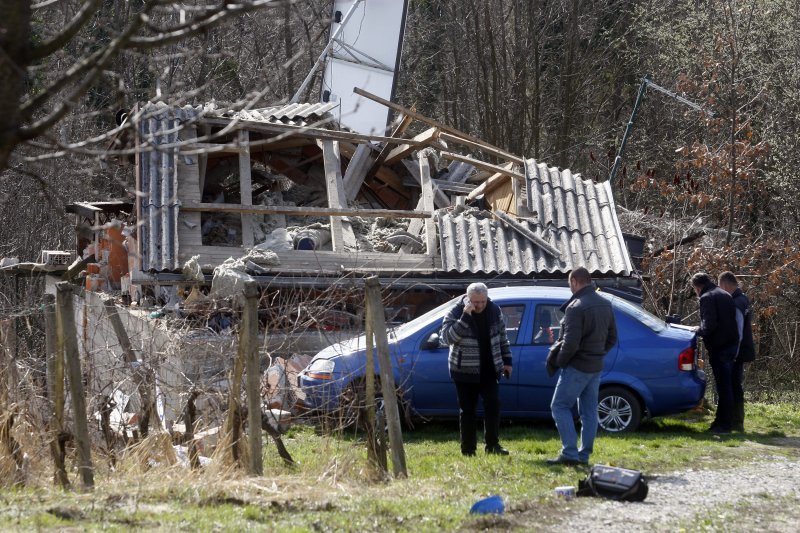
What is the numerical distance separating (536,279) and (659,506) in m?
6.65

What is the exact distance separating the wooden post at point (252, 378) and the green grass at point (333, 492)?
240 millimetres

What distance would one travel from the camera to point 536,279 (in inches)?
551

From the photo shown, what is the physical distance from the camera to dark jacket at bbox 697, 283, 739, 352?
11508mm

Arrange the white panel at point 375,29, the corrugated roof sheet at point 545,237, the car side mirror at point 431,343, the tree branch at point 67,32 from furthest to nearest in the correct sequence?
the white panel at point 375,29
the corrugated roof sheet at point 545,237
the car side mirror at point 431,343
the tree branch at point 67,32

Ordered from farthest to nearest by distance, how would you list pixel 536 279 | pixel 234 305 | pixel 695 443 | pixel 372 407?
pixel 536 279, pixel 695 443, pixel 234 305, pixel 372 407

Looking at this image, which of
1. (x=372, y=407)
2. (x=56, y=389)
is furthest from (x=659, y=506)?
(x=56, y=389)

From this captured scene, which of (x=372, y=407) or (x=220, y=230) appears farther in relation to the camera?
(x=220, y=230)

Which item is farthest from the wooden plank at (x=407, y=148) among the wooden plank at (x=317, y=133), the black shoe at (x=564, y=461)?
the black shoe at (x=564, y=461)

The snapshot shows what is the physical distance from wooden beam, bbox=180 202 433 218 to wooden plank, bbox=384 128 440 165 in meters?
1.98

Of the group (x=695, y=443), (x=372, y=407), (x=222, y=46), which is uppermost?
(x=222, y=46)

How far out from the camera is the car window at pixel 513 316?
11336mm

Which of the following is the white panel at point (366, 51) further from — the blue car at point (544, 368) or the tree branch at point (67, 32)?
the tree branch at point (67, 32)

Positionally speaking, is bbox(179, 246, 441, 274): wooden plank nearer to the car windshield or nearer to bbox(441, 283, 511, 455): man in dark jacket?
the car windshield

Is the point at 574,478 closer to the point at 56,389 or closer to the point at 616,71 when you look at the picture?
the point at 56,389
